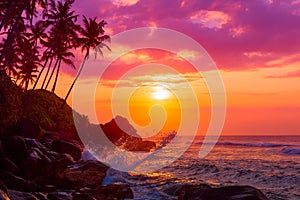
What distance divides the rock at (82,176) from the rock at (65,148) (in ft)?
17.1

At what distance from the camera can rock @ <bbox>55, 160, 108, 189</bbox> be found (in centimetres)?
1515

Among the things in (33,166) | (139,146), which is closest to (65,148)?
(33,166)

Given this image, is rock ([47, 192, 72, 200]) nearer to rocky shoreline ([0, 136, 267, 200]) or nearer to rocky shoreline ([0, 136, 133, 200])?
rocky shoreline ([0, 136, 267, 200])

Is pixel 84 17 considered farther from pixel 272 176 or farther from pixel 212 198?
pixel 212 198

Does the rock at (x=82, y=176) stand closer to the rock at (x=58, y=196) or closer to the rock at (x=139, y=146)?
the rock at (x=58, y=196)

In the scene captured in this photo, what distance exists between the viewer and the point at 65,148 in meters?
22.5

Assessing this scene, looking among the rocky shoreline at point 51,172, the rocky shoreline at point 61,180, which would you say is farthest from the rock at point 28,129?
the rocky shoreline at point 51,172

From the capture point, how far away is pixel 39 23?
133ft

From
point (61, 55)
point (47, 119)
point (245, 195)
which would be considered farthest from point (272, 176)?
point (61, 55)

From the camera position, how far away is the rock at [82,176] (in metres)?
15.1

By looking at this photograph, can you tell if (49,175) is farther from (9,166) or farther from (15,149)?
(15,149)

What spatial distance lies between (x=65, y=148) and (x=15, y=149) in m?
6.52

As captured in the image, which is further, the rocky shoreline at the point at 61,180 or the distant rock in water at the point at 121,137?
the distant rock in water at the point at 121,137

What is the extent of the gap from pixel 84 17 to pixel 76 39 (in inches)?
140
